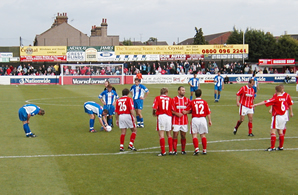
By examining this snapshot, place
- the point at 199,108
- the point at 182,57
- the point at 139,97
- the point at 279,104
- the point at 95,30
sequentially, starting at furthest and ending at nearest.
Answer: the point at 95,30, the point at 182,57, the point at 139,97, the point at 279,104, the point at 199,108

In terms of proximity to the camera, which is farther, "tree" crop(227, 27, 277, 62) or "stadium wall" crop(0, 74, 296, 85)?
"tree" crop(227, 27, 277, 62)

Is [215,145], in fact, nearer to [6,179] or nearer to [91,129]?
[91,129]

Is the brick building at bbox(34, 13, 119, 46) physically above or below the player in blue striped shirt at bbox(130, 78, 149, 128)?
above

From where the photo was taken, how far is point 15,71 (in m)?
50.2

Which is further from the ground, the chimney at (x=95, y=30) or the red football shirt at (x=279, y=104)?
the chimney at (x=95, y=30)

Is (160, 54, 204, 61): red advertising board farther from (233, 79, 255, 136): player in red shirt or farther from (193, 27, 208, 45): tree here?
(233, 79, 255, 136): player in red shirt

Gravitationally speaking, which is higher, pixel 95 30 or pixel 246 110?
pixel 95 30

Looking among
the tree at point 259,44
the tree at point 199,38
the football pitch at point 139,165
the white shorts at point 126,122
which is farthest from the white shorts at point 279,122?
the tree at point 259,44

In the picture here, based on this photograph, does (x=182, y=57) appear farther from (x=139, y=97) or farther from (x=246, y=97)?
(x=246, y=97)

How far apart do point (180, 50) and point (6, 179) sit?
171 feet

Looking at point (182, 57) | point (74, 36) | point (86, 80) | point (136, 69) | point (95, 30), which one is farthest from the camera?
point (95, 30)

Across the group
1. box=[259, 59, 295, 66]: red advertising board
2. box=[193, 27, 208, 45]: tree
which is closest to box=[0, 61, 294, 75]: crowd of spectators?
box=[259, 59, 295, 66]: red advertising board

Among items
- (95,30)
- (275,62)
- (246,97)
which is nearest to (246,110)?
(246,97)

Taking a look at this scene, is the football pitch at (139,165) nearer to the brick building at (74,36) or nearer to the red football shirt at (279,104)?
the red football shirt at (279,104)
